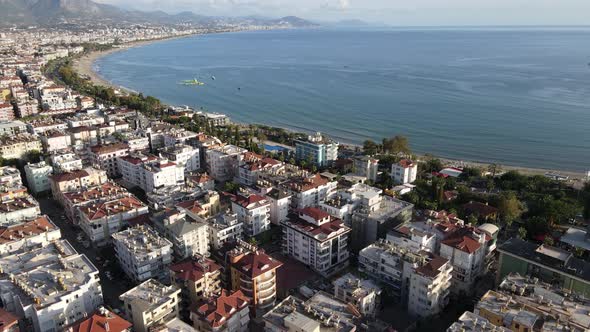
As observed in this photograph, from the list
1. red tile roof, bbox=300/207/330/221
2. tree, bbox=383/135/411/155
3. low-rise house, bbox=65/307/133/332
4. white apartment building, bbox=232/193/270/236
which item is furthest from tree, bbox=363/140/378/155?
low-rise house, bbox=65/307/133/332

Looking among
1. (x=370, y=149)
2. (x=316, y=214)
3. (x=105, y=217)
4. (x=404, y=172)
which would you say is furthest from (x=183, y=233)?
(x=370, y=149)

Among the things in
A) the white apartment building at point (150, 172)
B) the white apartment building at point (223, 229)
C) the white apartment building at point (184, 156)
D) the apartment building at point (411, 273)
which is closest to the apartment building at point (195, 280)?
the white apartment building at point (223, 229)

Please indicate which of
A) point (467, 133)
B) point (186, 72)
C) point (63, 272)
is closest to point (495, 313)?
point (63, 272)

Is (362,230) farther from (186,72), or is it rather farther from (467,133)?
(186,72)

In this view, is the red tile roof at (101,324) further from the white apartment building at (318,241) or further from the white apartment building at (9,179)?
the white apartment building at (9,179)

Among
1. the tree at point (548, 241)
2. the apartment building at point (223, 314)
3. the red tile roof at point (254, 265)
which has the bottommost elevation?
the tree at point (548, 241)

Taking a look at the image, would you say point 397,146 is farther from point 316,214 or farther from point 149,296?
point 149,296

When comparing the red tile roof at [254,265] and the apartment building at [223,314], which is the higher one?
the red tile roof at [254,265]

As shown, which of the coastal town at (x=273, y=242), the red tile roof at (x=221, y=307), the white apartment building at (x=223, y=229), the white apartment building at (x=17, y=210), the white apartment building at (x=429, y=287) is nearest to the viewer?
the red tile roof at (x=221, y=307)
